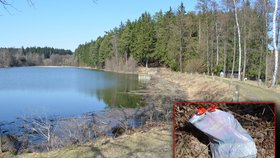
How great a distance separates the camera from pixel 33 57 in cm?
16300

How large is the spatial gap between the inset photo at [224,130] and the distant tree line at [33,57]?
14128cm

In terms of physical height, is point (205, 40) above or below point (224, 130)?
above

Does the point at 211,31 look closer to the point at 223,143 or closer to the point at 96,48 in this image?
the point at 223,143

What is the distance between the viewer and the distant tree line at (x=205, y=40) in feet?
107

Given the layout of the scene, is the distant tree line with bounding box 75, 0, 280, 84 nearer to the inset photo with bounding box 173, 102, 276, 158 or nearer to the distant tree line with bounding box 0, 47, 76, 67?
the inset photo with bounding box 173, 102, 276, 158

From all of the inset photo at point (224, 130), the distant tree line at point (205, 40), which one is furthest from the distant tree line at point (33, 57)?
the inset photo at point (224, 130)

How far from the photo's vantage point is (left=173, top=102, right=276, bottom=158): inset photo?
205cm

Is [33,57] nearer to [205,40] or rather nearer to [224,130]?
[205,40]

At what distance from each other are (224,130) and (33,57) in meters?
170

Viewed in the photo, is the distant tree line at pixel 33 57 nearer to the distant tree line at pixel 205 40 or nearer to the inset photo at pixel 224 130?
the distant tree line at pixel 205 40

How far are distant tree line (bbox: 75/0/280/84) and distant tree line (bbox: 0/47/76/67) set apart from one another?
6841 cm

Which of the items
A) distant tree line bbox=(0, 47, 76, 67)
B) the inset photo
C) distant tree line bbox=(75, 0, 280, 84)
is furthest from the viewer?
distant tree line bbox=(0, 47, 76, 67)

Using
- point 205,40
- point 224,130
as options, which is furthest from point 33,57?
point 224,130

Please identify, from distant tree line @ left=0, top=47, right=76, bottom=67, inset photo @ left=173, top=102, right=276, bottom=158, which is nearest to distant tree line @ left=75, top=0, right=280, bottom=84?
inset photo @ left=173, top=102, right=276, bottom=158
